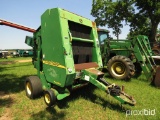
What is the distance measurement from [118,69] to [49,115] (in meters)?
4.53

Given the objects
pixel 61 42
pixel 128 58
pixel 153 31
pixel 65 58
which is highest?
pixel 153 31

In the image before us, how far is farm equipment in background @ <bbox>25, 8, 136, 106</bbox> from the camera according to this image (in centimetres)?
433

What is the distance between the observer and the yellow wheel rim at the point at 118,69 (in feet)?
25.4

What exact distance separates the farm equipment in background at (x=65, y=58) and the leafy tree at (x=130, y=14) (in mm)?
20322

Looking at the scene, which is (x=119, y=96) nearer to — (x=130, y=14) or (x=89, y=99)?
(x=89, y=99)

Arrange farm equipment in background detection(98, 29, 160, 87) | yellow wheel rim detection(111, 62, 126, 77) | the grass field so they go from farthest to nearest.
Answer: yellow wheel rim detection(111, 62, 126, 77) < farm equipment in background detection(98, 29, 160, 87) < the grass field

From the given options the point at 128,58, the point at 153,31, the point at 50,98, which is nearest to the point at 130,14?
the point at 153,31

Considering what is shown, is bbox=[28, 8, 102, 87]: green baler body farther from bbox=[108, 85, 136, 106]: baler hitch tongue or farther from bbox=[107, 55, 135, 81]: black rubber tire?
bbox=[107, 55, 135, 81]: black rubber tire

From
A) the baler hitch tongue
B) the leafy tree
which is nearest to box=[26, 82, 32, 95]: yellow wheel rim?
the baler hitch tongue

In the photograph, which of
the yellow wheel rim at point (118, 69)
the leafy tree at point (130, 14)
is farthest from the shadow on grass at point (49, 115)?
the leafy tree at point (130, 14)

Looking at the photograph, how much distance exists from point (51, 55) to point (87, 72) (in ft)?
3.57

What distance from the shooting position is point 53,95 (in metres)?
4.39

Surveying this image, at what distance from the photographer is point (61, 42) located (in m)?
4.32

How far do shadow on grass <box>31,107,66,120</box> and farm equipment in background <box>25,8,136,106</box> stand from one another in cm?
20
